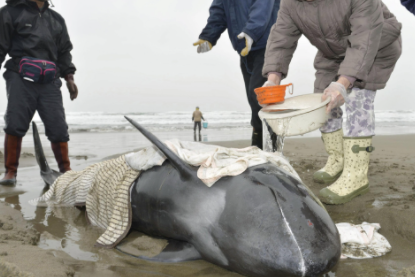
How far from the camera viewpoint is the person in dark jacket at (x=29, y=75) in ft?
13.5

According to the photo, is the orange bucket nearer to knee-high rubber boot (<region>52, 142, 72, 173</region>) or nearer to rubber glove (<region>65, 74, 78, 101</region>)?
knee-high rubber boot (<region>52, 142, 72, 173</region>)

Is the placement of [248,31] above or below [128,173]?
above

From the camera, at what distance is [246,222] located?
1.55m

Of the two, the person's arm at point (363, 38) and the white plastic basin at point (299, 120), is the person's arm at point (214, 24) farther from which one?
the white plastic basin at point (299, 120)

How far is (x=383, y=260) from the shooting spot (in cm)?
191

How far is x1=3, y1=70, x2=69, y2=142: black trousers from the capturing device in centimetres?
411

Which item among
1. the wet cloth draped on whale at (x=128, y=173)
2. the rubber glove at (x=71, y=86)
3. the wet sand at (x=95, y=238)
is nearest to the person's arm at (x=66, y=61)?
the rubber glove at (x=71, y=86)

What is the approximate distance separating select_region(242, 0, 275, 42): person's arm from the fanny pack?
2.53 meters

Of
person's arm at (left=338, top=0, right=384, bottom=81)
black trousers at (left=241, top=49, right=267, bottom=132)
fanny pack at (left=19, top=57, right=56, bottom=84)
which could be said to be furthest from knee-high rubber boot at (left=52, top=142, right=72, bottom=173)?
person's arm at (left=338, top=0, right=384, bottom=81)

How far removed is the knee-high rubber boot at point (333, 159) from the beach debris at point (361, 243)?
170 cm

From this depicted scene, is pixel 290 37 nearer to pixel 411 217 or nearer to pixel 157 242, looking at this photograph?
pixel 411 217

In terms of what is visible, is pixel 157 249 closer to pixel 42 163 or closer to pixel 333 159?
pixel 42 163

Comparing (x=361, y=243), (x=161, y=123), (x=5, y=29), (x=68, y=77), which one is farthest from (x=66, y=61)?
(x=161, y=123)

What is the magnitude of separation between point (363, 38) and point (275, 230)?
2.03m
